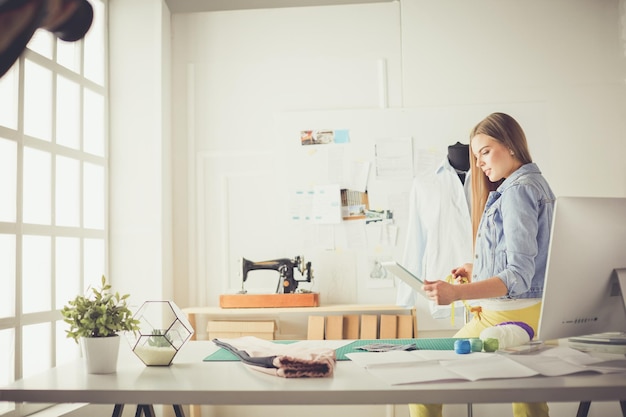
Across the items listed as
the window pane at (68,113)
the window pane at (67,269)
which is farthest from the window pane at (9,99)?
the window pane at (67,269)

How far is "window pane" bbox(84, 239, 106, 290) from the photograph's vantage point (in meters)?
3.70

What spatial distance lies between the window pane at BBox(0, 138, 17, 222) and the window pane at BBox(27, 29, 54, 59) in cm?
57

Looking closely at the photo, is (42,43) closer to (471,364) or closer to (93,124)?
(93,124)

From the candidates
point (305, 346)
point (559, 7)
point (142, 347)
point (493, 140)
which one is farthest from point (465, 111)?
point (142, 347)

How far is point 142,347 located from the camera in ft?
6.34

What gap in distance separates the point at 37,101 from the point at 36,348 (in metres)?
1.21

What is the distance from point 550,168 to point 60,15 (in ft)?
10.7

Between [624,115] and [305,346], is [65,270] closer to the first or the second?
[305,346]

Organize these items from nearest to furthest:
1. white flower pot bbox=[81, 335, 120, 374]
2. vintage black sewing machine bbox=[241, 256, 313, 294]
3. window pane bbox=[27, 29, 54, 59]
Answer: white flower pot bbox=[81, 335, 120, 374]
window pane bbox=[27, 29, 54, 59]
vintage black sewing machine bbox=[241, 256, 313, 294]

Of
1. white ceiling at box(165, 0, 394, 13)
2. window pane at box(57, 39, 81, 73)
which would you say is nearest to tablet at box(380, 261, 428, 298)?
window pane at box(57, 39, 81, 73)

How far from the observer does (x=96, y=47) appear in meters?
3.92

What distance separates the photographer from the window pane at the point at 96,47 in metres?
3.81

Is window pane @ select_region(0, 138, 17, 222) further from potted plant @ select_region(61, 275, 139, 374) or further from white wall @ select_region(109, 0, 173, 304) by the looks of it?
potted plant @ select_region(61, 275, 139, 374)

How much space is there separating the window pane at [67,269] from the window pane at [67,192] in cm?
11
